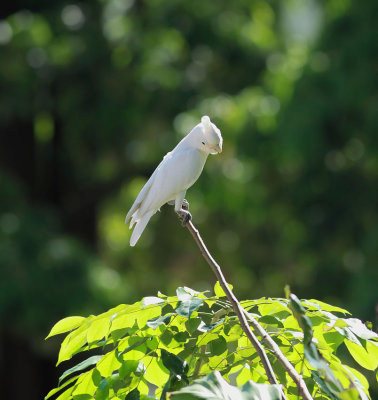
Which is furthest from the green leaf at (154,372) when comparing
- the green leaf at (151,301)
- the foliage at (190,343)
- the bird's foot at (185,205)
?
the bird's foot at (185,205)

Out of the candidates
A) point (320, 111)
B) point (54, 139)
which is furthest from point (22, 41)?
point (320, 111)

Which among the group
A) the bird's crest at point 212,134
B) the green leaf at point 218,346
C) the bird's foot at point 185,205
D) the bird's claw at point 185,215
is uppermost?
the bird's crest at point 212,134

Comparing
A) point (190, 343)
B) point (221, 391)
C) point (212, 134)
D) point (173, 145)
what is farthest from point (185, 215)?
point (173, 145)

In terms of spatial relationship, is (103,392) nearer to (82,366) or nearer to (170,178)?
(82,366)

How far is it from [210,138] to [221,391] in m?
0.63

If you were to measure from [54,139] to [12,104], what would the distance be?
111 centimetres

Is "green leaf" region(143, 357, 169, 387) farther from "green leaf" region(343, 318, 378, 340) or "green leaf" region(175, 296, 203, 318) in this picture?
"green leaf" region(343, 318, 378, 340)

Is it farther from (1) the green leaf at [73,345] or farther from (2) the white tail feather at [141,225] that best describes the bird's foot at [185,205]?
(1) the green leaf at [73,345]

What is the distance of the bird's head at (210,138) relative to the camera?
135 cm

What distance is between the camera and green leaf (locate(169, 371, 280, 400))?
2.57ft

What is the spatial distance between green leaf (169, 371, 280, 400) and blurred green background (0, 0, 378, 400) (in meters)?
3.57

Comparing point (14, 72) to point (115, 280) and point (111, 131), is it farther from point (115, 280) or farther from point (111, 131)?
point (115, 280)

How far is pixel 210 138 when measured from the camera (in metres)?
1.35

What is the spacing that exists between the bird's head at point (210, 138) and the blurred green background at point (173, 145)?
3.10 metres
